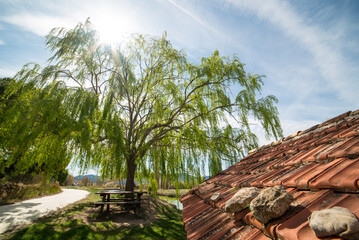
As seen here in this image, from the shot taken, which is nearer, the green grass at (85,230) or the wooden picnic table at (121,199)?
the green grass at (85,230)

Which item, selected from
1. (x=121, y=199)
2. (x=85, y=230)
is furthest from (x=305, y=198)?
(x=121, y=199)

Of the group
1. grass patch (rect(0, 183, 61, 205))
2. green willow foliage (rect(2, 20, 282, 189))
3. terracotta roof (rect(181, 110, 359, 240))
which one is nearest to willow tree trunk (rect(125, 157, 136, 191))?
green willow foliage (rect(2, 20, 282, 189))

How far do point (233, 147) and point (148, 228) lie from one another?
4.88m

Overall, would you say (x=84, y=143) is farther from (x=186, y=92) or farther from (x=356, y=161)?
(x=356, y=161)

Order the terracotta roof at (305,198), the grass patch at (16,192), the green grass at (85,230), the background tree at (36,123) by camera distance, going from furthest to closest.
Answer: the grass patch at (16,192)
the background tree at (36,123)
the green grass at (85,230)
the terracotta roof at (305,198)

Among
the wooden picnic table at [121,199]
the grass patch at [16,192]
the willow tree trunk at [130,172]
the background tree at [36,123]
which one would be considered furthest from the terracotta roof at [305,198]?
the grass patch at [16,192]

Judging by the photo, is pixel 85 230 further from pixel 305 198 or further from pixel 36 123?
pixel 305 198

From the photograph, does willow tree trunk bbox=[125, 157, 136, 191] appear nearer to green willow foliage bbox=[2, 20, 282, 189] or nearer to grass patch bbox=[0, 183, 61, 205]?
green willow foliage bbox=[2, 20, 282, 189]

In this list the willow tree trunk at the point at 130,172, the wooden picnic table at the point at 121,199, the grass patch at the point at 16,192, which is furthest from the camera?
the grass patch at the point at 16,192

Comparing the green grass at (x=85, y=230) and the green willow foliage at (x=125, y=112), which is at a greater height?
the green willow foliage at (x=125, y=112)

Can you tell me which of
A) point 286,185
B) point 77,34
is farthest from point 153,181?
point 286,185

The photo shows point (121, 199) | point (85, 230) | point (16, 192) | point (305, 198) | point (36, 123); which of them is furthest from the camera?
point (16, 192)

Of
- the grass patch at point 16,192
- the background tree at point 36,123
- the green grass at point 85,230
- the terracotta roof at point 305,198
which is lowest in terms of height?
the green grass at point 85,230

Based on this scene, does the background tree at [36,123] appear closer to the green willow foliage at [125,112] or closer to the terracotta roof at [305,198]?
the green willow foliage at [125,112]
